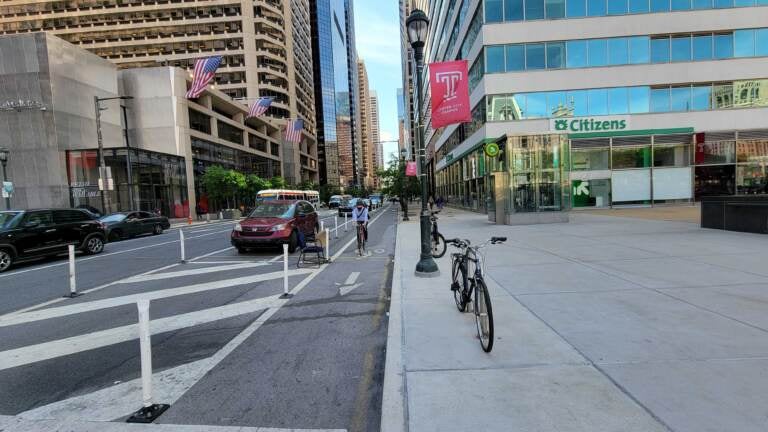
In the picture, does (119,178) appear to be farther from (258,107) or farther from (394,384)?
(394,384)

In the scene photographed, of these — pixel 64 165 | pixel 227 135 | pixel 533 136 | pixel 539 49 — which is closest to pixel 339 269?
pixel 533 136

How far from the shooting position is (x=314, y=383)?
3869mm

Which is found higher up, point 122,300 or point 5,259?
point 5,259

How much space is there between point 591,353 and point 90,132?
46509 mm

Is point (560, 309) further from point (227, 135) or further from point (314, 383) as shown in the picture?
point (227, 135)

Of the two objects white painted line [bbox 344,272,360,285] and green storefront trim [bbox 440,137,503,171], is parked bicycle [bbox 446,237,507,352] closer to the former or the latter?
white painted line [bbox 344,272,360,285]

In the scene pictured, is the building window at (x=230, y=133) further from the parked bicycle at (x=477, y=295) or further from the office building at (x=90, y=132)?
the parked bicycle at (x=477, y=295)

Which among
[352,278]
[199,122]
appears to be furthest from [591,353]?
[199,122]

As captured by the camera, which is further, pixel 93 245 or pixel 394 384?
pixel 93 245

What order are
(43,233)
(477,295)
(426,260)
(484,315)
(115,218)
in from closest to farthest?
1. (484,315)
2. (477,295)
3. (426,260)
4. (43,233)
5. (115,218)

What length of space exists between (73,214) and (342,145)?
539ft

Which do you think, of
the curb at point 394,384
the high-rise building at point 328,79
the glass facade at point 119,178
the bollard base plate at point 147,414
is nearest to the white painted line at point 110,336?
the bollard base plate at point 147,414

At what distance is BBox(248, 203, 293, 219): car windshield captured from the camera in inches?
527

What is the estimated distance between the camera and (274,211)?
13.7m
